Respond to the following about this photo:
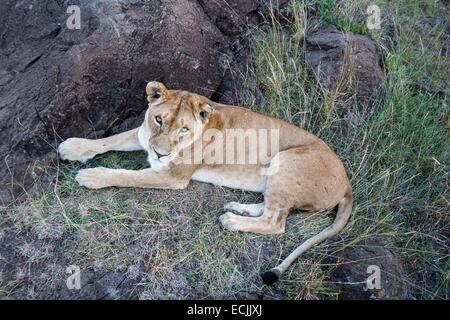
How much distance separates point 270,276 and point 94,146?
1.53 m

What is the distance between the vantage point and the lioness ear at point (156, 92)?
3695mm

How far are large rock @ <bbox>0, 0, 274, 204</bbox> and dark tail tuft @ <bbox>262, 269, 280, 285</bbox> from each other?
1636mm

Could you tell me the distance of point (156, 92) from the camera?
3756 mm

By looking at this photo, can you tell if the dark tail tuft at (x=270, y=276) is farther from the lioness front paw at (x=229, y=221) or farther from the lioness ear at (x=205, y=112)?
the lioness ear at (x=205, y=112)

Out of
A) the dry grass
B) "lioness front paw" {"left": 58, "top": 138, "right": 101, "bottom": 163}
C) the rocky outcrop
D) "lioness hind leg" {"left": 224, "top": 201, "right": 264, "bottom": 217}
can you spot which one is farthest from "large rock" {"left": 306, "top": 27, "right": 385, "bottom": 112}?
"lioness front paw" {"left": 58, "top": 138, "right": 101, "bottom": 163}

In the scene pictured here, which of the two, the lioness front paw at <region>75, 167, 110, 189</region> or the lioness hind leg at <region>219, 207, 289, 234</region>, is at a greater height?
the lioness front paw at <region>75, 167, 110, 189</region>

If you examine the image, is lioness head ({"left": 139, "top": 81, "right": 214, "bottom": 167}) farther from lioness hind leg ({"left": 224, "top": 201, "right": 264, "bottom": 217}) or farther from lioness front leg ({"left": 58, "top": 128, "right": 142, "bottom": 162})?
lioness hind leg ({"left": 224, "top": 201, "right": 264, "bottom": 217})

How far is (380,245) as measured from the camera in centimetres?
383

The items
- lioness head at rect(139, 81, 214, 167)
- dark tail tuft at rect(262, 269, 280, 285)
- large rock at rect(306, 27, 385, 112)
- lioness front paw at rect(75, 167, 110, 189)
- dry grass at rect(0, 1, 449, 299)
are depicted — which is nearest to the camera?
dark tail tuft at rect(262, 269, 280, 285)

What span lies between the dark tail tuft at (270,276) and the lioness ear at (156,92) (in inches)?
50.1

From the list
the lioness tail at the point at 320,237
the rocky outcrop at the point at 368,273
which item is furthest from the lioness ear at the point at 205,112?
the rocky outcrop at the point at 368,273

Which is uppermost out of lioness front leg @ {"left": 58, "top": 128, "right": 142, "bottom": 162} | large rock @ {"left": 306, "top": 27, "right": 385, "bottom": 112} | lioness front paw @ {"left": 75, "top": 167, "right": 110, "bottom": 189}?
large rock @ {"left": 306, "top": 27, "right": 385, "bottom": 112}

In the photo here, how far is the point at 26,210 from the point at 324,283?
1.90m

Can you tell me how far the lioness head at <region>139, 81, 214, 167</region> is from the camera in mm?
3635
